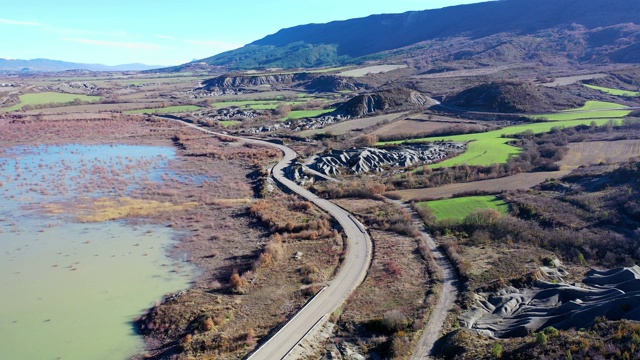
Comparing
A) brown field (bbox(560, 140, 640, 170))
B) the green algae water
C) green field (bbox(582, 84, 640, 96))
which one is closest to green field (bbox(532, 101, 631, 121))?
green field (bbox(582, 84, 640, 96))

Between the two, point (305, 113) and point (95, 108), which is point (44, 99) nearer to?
point (95, 108)

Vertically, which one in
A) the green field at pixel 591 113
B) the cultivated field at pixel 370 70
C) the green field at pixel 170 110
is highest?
the cultivated field at pixel 370 70

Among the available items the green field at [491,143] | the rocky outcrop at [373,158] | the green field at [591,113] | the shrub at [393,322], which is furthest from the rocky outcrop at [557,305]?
the green field at [591,113]

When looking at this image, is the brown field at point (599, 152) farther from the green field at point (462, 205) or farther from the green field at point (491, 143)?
the green field at point (462, 205)

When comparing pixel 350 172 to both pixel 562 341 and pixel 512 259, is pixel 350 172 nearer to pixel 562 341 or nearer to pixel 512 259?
pixel 512 259

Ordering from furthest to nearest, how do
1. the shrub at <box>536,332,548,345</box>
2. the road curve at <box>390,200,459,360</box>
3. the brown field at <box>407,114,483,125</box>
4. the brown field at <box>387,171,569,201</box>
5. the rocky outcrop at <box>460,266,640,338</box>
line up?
the brown field at <box>407,114,483,125</box> < the brown field at <box>387,171,569,201</box> < the road curve at <box>390,200,459,360</box> < the rocky outcrop at <box>460,266,640,338</box> < the shrub at <box>536,332,548,345</box>

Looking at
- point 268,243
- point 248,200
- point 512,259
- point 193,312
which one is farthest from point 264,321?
point 248,200

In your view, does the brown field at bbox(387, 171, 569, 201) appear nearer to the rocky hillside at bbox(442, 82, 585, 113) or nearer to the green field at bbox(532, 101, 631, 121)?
the green field at bbox(532, 101, 631, 121)

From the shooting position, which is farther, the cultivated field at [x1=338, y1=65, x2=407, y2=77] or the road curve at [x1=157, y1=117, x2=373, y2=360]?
the cultivated field at [x1=338, y1=65, x2=407, y2=77]
